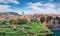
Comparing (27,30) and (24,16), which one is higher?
(24,16)

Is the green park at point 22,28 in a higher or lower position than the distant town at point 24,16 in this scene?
lower

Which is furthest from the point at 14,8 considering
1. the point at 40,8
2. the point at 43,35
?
the point at 43,35

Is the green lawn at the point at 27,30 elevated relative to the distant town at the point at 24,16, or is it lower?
lower

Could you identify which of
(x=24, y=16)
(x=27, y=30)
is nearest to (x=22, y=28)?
(x=27, y=30)

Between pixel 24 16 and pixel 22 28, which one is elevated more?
pixel 24 16

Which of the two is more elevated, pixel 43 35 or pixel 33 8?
pixel 33 8

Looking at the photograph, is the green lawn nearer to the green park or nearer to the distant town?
the green park

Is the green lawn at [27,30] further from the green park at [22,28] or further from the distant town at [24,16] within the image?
the distant town at [24,16]

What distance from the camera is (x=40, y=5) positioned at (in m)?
2.47

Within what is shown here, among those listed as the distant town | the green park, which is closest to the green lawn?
the green park

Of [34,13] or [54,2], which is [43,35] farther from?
[54,2]

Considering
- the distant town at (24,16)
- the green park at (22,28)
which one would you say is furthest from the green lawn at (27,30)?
the distant town at (24,16)

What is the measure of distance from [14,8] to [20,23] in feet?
0.79

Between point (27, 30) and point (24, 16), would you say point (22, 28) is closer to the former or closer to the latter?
point (27, 30)
